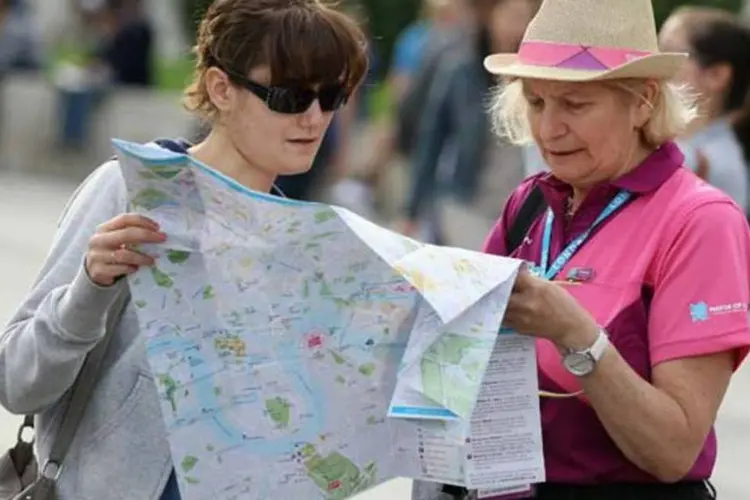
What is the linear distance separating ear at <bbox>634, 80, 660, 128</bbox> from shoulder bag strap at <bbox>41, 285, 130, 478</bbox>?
973 mm

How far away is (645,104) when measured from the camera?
3.46 m

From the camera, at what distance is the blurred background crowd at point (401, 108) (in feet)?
21.4

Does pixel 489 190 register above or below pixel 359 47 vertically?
below

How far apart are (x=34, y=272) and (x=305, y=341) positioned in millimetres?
9012

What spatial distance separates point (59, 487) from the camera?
11.2 feet

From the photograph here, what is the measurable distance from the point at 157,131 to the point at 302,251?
585 inches

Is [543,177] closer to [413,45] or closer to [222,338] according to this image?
[222,338]

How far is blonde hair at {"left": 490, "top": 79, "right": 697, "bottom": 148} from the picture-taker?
3.46m

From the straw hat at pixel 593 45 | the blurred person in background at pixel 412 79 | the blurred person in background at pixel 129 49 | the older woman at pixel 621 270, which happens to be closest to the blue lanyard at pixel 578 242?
the older woman at pixel 621 270

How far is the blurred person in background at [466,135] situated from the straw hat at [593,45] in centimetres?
443

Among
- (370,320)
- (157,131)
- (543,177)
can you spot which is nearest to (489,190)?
(543,177)

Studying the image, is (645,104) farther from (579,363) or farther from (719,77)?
(719,77)

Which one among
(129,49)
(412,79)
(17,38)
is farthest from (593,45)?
(17,38)

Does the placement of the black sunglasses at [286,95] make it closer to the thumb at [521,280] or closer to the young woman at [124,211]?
the young woman at [124,211]
